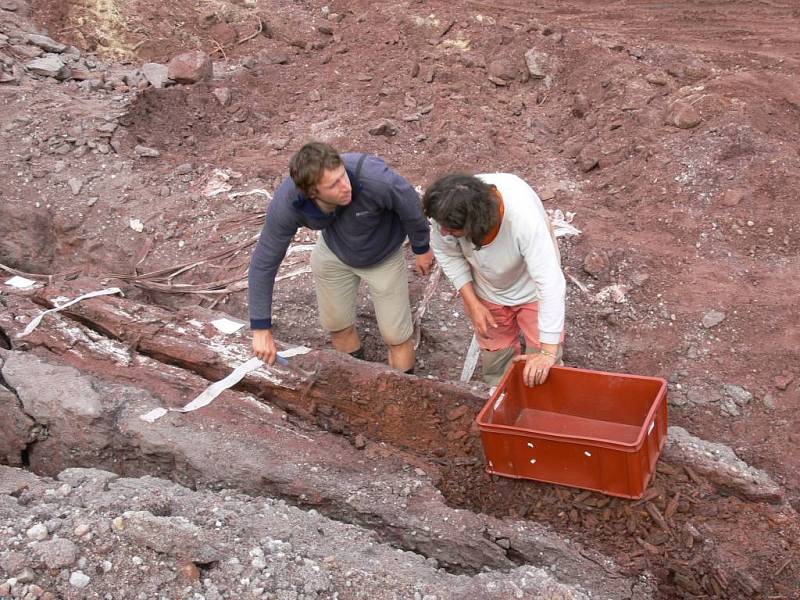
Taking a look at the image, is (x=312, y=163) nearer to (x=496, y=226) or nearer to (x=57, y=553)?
(x=496, y=226)

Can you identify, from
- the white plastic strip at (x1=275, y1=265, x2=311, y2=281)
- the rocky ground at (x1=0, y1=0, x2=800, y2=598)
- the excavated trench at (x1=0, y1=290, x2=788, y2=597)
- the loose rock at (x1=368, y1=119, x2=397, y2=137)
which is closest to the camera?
the rocky ground at (x1=0, y1=0, x2=800, y2=598)

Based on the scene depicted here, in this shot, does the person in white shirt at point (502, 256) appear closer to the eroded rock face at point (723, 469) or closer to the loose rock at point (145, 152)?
the eroded rock face at point (723, 469)

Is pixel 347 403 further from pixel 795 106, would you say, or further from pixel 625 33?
pixel 625 33

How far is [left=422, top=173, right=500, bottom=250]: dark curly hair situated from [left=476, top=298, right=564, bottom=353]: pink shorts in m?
0.89

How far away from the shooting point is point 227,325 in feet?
16.2

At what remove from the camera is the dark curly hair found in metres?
3.29

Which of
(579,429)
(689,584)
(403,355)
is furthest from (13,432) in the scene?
(689,584)

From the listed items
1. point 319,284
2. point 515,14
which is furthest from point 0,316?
point 515,14

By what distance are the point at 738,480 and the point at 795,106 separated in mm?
4583

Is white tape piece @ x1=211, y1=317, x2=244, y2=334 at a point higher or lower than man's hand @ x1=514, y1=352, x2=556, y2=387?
lower

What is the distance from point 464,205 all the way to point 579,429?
131 centimetres

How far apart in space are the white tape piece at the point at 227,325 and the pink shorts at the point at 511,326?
152 cm

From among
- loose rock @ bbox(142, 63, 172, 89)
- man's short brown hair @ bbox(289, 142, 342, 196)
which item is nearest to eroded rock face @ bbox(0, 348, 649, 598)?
man's short brown hair @ bbox(289, 142, 342, 196)

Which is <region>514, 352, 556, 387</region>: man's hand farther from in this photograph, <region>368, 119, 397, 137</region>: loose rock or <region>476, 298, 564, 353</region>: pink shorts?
<region>368, 119, 397, 137</region>: loose rock
